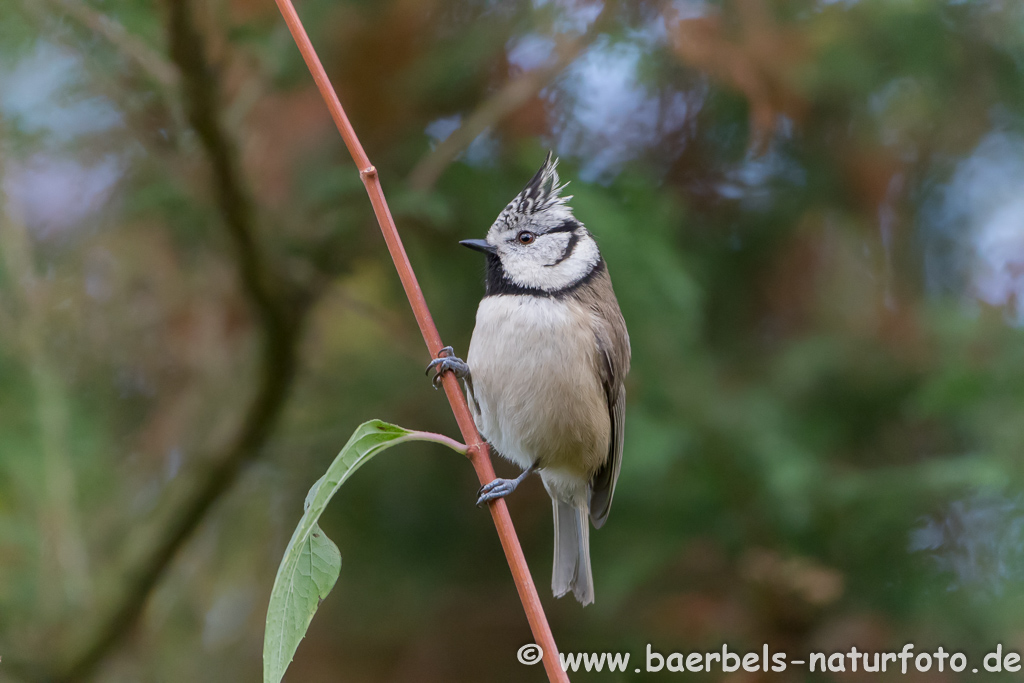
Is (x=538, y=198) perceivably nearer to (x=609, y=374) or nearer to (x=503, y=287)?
(x=503, y=287)

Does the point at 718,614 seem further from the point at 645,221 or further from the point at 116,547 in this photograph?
the point at 116,547

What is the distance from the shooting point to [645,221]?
10.6ft

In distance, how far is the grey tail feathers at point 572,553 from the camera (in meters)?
2.65

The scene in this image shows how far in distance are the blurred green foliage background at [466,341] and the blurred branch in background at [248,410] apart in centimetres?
1

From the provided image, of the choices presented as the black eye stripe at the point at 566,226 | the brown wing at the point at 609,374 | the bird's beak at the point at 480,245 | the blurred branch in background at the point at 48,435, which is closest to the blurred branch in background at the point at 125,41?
the blurred branch in background at the point at 48,435

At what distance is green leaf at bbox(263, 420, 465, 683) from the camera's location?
3.62 feet

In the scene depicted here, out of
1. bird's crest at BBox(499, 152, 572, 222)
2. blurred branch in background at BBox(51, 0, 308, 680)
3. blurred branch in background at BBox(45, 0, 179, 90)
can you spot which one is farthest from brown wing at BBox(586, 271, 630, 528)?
blurred branch in background at BBox(45, 0, 179, 90)

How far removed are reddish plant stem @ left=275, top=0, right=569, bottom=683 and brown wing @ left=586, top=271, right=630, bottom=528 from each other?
122cm

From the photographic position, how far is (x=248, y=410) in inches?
124

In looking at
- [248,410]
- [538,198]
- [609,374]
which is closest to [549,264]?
[538,198]

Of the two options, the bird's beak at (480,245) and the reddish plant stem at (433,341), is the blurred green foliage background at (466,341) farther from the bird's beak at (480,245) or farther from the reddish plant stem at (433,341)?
the reddish plant stem at (433,341)

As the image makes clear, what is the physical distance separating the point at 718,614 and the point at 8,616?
8.83 ft

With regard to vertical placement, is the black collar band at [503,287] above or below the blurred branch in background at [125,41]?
below

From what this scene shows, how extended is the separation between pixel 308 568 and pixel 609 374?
1.68 metres
